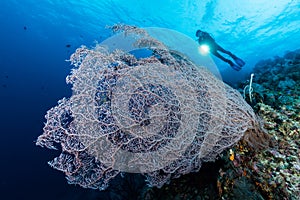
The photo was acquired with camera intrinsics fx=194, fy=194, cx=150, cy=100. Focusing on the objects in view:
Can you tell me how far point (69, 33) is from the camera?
3219 cm

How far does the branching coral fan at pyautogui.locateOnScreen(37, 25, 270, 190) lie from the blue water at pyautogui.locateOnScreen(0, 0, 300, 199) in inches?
499

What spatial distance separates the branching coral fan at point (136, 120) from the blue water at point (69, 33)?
1268 cm

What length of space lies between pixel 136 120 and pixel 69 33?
33.8 meters

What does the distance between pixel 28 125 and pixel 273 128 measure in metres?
36.8

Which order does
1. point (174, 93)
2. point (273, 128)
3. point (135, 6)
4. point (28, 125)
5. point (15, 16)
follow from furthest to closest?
point (28, 125) < point (15, 16) < point (135, 6) < point (273, 128) < point (174, 93)

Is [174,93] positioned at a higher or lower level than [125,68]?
lower

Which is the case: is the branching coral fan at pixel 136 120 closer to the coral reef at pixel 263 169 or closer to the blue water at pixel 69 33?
the coral reef at pixel 263 169

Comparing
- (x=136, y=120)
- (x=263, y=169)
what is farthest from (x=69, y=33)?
(x=263, y=169)

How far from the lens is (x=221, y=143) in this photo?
354cm

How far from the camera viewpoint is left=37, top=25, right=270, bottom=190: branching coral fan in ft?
10.6

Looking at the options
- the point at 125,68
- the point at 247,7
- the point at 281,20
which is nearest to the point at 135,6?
the point at 247,7

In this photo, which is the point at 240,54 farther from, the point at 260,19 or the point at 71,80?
the point at 71,80

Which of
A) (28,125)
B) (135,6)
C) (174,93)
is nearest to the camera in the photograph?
(174,93)

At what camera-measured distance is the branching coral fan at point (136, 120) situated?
3232mm
